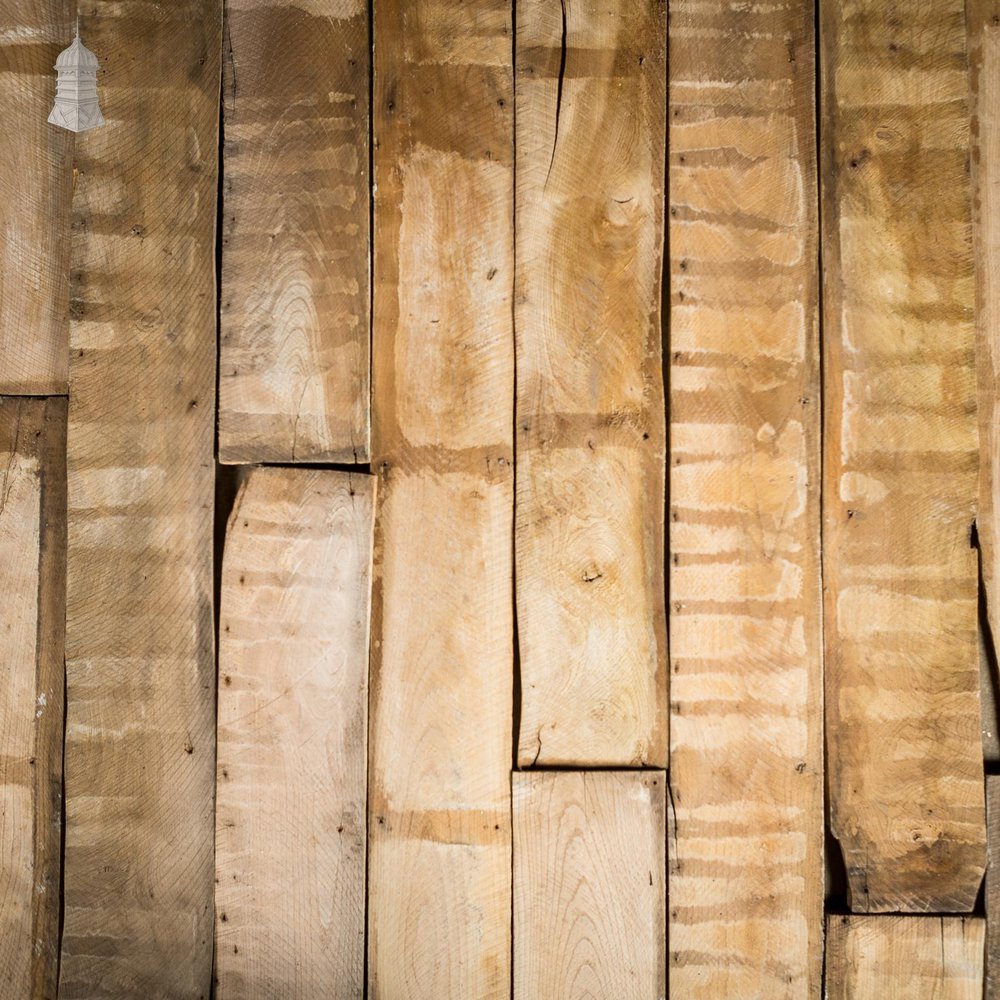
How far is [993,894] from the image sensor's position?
1.00 meters

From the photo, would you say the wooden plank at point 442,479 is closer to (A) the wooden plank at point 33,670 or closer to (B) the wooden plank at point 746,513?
(B) the wooden plank at point 746,513

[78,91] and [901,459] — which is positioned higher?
[78,91]

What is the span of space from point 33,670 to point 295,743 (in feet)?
1.19

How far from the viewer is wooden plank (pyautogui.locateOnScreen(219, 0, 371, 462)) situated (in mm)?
999

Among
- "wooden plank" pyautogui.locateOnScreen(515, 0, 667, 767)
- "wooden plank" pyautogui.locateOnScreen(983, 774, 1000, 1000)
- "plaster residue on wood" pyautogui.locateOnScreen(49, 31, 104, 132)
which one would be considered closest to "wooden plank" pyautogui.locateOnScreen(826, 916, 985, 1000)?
"wooden plank" pyautogui.locateOnScreen(983, 774, 1000, 1000)

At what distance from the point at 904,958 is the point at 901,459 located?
0.63 metres

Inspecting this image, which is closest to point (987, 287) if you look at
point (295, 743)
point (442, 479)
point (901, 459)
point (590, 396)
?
point (901, 459)

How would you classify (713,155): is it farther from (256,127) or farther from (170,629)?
(170,629)

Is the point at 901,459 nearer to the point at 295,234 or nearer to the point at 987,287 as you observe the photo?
the point at 987,287

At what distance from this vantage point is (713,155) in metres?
1.00

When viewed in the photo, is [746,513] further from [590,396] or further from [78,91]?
[78,91]

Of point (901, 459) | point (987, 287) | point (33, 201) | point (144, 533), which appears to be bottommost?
point (144, 533)

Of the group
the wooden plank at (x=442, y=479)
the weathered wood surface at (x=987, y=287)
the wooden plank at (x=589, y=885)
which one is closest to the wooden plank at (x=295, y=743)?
the wooden plank at (x=442, y=479)

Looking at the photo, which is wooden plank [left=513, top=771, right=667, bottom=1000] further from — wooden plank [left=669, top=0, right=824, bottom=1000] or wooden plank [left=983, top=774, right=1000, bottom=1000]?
wooden plank [left=983, top=774, right=1000, bottom=1000]
